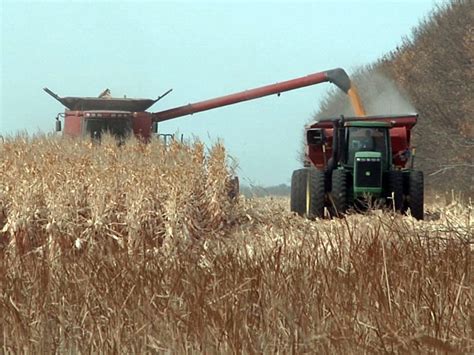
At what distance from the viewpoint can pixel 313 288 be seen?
475 centimetres

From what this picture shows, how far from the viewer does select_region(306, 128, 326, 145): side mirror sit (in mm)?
12711

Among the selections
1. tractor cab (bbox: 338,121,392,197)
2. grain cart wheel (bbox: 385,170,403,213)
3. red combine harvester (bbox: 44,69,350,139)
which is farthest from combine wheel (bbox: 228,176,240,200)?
red combine harvester (bbox: 44,69,350,139)

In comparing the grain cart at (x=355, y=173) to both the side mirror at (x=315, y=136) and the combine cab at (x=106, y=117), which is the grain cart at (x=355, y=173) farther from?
the combine cab at (x=106, y=117)

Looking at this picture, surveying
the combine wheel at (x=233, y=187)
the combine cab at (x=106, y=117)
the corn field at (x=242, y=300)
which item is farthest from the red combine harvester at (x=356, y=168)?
the corn field at (x=242, y=300)

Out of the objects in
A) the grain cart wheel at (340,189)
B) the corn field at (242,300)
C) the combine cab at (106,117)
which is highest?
the combine cab at (106,117)

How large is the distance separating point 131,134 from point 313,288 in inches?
465

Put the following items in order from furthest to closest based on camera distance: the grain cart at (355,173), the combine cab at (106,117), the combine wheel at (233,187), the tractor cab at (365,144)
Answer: the combine cab at (106,117) < the combine wheel at (233,187) < the tractor cab at (365,144) < the grain cart at (355,173)

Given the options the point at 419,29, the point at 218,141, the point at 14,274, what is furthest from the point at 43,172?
the point at 419,29

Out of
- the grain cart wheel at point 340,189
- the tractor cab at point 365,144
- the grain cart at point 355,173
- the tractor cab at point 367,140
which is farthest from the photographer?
the tractor cab at point 367,140

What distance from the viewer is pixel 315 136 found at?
12844 mm

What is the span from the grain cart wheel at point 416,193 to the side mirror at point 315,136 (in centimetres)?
142

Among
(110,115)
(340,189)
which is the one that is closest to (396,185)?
(340,189)

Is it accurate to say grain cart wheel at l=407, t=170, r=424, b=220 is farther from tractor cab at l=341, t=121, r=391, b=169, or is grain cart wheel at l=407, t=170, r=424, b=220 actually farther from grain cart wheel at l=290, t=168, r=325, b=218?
grain cart wheel at l=290, t=168, r=325, b=218

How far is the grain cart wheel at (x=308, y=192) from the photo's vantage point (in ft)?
39.0
